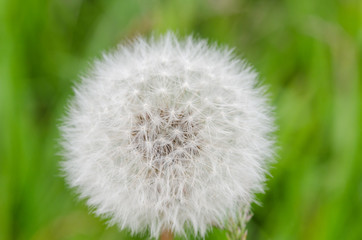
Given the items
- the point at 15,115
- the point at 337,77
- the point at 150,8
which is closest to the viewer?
the point at 15,115

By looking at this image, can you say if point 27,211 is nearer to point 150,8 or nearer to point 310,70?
point 150,8

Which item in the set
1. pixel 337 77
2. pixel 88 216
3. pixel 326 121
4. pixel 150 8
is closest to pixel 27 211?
pixel 88 216

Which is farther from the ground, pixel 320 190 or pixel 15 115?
pixel 15 115

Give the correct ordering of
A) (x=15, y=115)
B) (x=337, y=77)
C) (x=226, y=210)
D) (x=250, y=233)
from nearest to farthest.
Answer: (x=226, y=210)
(x=250, y=233)
(x=15, y=115)
(x=337, y=77)

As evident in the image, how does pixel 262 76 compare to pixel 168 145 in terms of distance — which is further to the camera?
pixel 262 76

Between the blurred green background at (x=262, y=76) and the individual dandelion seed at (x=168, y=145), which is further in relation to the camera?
the blurred green background at (x=262, y=76)
